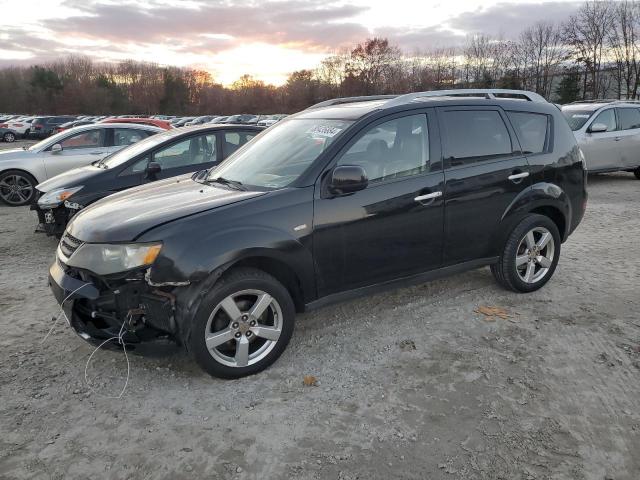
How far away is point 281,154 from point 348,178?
0.84 m

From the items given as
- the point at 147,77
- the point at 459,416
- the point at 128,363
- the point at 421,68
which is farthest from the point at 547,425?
the point at 147,77

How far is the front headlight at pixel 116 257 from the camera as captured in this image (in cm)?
310

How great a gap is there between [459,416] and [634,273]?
3.57m

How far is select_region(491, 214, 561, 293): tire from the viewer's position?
4609 mm

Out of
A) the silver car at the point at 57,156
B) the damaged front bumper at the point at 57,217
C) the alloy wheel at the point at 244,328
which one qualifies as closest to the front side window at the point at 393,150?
the alloy wheel at the point at 244,328

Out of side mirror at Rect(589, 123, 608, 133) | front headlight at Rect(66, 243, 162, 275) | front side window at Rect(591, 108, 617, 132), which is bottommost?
front headlight at Rect(66, 243, 162, 275)

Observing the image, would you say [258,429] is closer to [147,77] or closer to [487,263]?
[487,263]

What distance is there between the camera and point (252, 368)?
341cm

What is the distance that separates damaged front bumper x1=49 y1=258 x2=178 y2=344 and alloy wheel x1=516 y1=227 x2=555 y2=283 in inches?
127

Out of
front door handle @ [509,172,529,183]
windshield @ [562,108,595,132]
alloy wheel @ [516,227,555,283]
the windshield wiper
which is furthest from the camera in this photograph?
windshield @ [562,108,595,132]

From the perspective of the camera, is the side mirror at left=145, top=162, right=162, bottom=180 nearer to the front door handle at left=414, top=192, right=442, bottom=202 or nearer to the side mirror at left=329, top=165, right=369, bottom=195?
the side mirror at left=329, top=165, right=369, bottom=195

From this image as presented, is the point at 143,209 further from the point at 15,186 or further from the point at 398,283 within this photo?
the point at 15,186

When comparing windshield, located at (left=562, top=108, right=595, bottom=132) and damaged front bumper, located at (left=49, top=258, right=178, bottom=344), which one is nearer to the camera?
damaged front bumper, located at (left=49, top=258, right=178, bottom=344)

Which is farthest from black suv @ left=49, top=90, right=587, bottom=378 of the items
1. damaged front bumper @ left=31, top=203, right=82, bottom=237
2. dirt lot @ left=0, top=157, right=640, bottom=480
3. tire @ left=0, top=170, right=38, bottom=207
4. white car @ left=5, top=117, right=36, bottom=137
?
white car @ left=5, top=117, right=36, bottom=137
